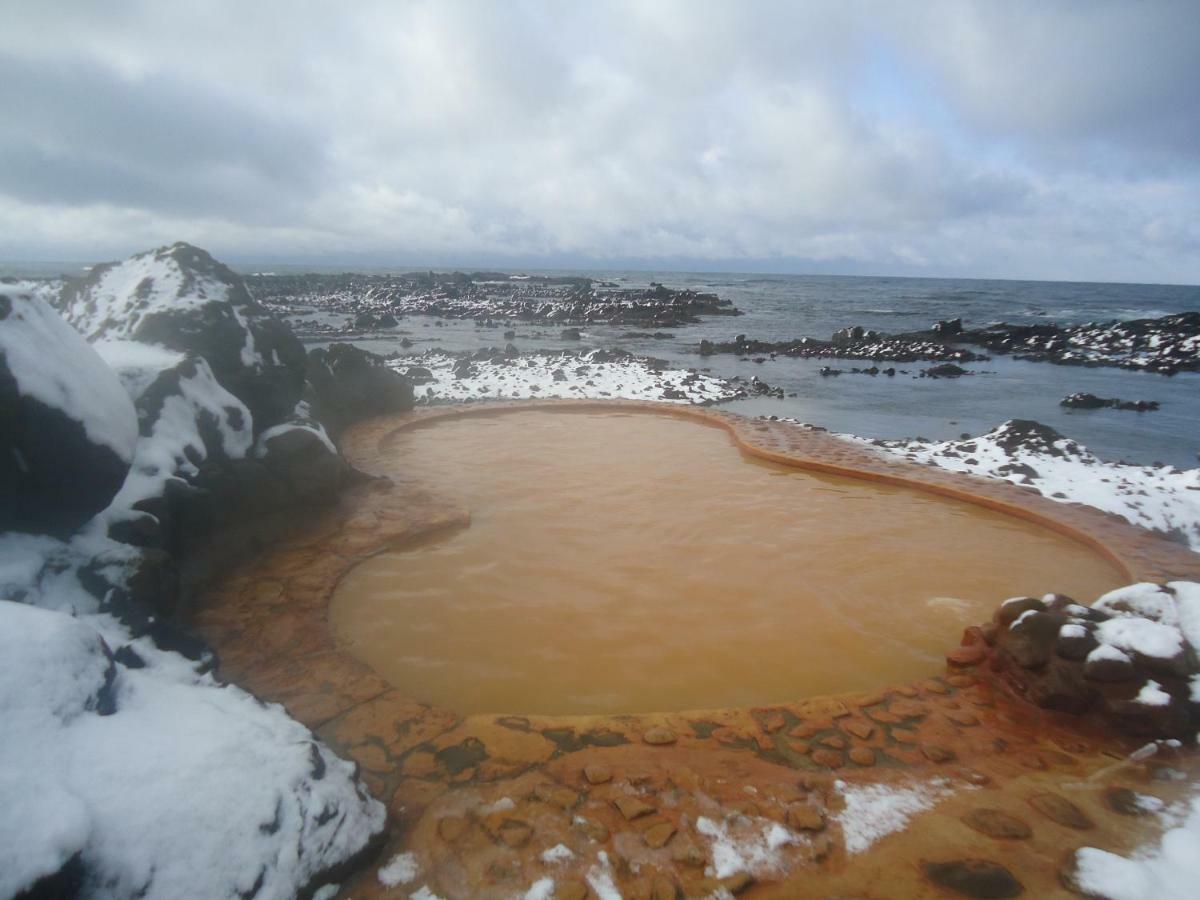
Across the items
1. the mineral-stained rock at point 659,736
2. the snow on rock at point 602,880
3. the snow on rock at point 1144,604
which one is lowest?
the mineral-stained rock at point 659,736

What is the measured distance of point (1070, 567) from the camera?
5.25 metres

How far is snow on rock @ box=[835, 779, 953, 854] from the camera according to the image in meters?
2.47

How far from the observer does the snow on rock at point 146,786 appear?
177 centimetres

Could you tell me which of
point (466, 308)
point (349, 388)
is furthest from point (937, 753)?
point (466, 308)

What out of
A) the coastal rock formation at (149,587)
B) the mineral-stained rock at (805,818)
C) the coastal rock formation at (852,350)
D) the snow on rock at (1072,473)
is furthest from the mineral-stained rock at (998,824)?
the coastal rock formation at (852,350)

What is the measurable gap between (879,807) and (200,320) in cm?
678

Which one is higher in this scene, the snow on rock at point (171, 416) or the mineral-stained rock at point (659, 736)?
the snow on rock at point (171, 416)

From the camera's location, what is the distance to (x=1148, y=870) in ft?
7.41

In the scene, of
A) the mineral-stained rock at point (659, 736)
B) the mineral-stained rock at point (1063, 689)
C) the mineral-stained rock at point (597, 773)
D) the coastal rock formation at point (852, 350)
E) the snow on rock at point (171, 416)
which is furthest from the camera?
the coastal rock formation at point (852, 350)

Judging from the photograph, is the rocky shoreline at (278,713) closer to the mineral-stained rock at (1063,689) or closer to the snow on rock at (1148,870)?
the mineral-stained rock at (1063,689)

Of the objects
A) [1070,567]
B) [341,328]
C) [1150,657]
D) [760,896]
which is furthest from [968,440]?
[341,328]

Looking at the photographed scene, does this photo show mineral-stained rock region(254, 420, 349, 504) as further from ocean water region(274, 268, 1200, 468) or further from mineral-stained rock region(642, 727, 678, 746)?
ocean water region(274, 268, 1200, 468)

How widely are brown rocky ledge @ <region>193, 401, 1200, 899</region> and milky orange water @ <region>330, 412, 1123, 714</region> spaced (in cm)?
30

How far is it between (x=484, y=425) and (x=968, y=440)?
25.5 ft
